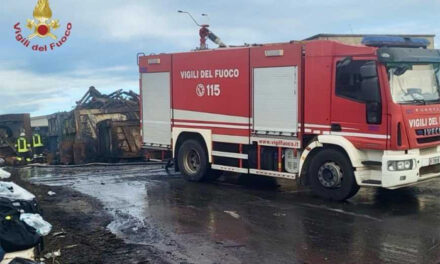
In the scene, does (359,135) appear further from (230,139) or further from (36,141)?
(36,141)

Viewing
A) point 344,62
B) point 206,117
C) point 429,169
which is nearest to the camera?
point 344,62

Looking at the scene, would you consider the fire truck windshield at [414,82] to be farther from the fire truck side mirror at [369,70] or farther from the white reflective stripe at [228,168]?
the white reflective stripe at [228,168]

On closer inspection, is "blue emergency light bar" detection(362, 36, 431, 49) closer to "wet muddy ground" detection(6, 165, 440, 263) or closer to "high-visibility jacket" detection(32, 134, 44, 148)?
"wet muddy ground" detection(6, 165, 440, 263)

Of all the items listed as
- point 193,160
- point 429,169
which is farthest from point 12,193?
point 429,169

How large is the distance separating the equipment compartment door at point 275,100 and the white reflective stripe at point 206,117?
453 millimetres

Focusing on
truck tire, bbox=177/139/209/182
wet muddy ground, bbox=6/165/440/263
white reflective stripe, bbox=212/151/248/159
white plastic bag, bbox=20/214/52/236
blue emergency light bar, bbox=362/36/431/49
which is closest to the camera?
wet muddy ground, bbox=6/165/440/263

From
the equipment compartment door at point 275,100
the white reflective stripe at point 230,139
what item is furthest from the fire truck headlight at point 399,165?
the white reflective stripe at point 230,139

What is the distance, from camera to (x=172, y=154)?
13039 mm

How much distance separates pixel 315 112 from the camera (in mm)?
9742

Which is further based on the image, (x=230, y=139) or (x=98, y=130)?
(x=98, y=130)

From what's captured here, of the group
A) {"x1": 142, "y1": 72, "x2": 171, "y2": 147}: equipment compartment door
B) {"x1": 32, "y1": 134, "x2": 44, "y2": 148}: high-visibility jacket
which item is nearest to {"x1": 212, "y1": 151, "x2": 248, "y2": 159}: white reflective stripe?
{"x1": 142, "y1": 72, "x2": 171, "y2": 147}: equipment compartment door

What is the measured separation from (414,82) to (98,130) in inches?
504

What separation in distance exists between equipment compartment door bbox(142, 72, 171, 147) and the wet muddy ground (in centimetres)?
170

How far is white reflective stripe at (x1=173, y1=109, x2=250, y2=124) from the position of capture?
11.2 m
